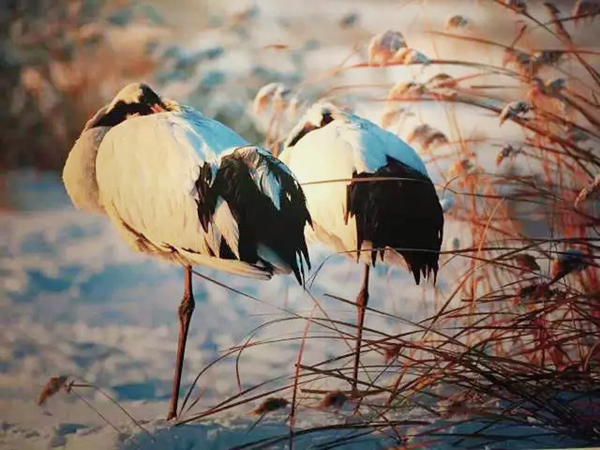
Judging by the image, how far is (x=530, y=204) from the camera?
1.88 m

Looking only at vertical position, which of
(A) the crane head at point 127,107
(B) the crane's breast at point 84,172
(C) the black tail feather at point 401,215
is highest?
(A) the crane head at point 127,107

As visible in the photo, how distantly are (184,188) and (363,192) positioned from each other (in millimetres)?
433

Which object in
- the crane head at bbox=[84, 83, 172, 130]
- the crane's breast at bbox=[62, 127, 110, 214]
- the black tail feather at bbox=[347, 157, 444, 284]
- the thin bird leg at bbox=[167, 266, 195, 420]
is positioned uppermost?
the crane head at bbox=[84, 83, 172, 130]

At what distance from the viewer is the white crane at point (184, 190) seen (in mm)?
1650

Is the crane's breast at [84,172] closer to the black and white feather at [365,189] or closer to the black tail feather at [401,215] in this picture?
the black and white feather at [365,189]

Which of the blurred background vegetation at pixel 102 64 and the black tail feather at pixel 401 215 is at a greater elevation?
the blurred background vegetation at pixel 102 64

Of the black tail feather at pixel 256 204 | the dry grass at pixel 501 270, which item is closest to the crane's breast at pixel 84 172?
the black tail feather at pixel 256 204

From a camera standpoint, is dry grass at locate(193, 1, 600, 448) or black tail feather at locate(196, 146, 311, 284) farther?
dry grass at locate(193, 1, 600, 448)

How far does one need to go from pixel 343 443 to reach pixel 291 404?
0.50ft

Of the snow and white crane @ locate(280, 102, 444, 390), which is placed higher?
white crane @ locate(280, 102, 444, 390)

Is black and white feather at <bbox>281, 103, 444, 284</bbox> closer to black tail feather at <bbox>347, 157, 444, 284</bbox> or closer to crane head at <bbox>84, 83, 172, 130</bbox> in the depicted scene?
black tail feather at <bbox>347, 157, 444, 284</bbox>

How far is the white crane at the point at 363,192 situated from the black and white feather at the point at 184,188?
0.07m

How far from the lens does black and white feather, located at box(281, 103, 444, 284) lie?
176 cm

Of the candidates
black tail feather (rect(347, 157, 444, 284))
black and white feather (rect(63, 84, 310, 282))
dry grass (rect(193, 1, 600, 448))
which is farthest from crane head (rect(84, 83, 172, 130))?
black tail feather (rect(347, 157, 444, 284))
